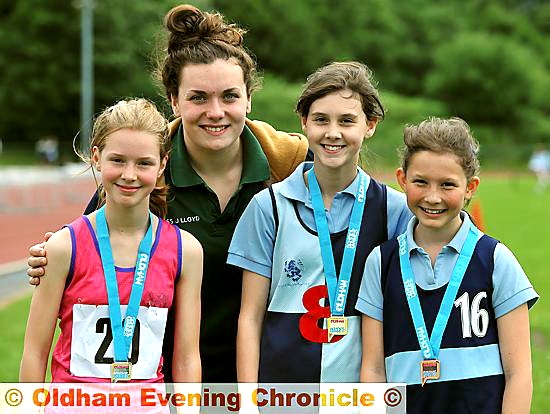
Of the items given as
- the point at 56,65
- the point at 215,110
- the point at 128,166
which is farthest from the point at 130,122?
the point at 56,65

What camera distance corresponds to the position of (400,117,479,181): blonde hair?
3312mm

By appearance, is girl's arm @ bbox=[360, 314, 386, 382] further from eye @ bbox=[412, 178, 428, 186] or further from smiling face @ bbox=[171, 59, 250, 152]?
smiling face @ bbox=[171, 59, 250, 152]

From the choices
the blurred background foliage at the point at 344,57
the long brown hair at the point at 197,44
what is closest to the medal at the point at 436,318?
the long brown hair at the point at 197,44

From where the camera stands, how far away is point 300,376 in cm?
337

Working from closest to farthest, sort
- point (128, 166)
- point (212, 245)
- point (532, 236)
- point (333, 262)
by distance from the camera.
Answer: point (128, 166)
point (333, 262)
point (212, 245)
point (532, 236)

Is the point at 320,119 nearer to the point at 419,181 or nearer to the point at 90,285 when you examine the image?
the point at 419,181

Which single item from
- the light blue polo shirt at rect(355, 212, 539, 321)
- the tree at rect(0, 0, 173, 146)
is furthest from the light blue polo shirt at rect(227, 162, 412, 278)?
the tree at rect(0, 0, 173, 146)

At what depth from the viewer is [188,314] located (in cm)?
330

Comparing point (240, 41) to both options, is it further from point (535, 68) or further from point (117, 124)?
point (535, 68)

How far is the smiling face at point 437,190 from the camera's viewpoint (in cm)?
328

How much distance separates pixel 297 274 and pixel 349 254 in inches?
8.3

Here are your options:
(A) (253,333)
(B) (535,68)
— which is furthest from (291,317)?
(B) (535,68)

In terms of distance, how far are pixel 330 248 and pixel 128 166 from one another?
0.81m

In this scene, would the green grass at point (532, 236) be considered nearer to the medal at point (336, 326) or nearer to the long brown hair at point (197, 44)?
the medal at point (336, 326)
